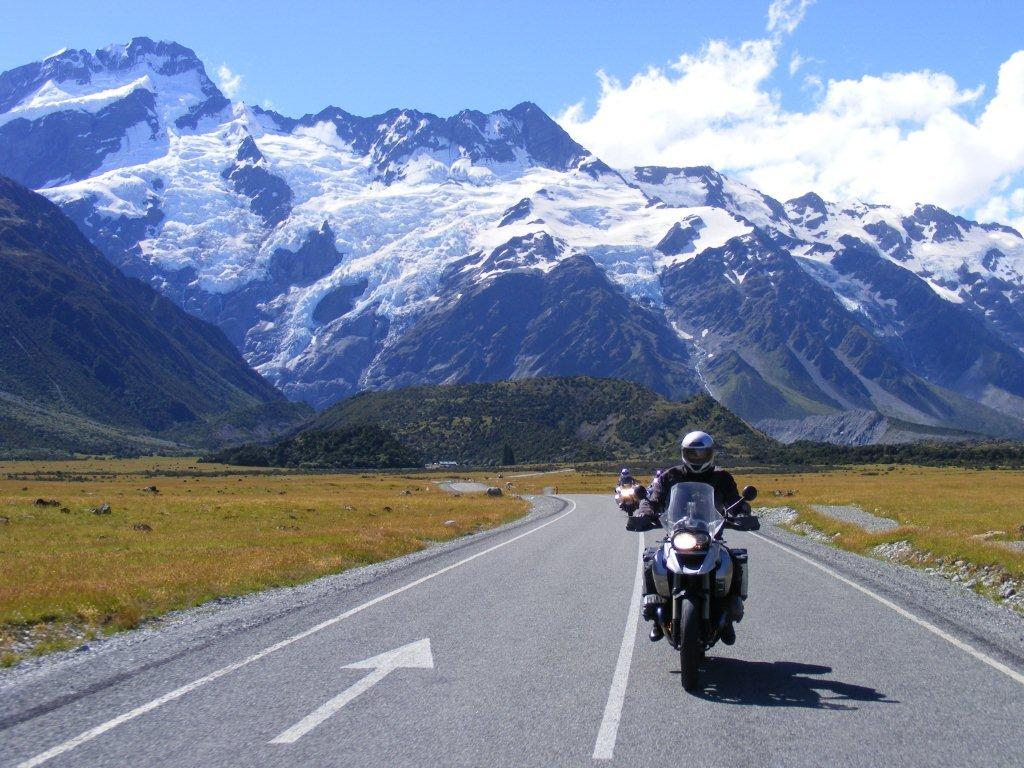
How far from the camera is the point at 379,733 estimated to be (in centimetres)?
934

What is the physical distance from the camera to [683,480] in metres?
12.9

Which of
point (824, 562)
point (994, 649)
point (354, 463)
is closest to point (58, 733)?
point (994, 649)

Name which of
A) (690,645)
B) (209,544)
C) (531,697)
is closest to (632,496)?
(690,645)

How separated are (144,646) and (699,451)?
8.58 meters

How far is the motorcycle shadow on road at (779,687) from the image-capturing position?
10.6 m

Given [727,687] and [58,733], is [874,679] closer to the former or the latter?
[727,687]

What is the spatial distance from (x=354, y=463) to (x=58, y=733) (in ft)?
576

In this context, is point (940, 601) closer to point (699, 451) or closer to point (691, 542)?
point (699, 451)

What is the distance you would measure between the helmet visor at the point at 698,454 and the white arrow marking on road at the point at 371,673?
4.33 meters

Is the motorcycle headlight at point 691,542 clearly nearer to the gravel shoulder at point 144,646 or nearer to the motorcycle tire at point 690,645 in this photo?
the motorcycle tire at point 690,645

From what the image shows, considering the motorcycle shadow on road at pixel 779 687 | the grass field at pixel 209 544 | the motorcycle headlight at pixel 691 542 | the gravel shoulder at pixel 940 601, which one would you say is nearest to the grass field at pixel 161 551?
the grass field at pixel 209 544

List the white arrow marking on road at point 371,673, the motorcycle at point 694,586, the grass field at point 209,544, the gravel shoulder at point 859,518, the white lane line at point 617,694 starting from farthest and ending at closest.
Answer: the gravel shoulder at point 859,518, the grass field at point 209,544, the motorcycle at point 694,586, the white arrow marking on road at point 371,673, the white lane line at point 617,694

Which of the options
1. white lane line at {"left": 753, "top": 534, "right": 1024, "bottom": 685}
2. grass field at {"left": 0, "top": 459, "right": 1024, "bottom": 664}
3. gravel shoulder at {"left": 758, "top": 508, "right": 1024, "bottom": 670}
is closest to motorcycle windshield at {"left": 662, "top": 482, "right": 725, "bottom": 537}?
white lane line at {"left": 753, "top": 534, "right": 1024, "bottom": 685}

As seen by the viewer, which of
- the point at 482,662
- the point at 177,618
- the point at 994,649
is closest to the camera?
the point at 482,662
